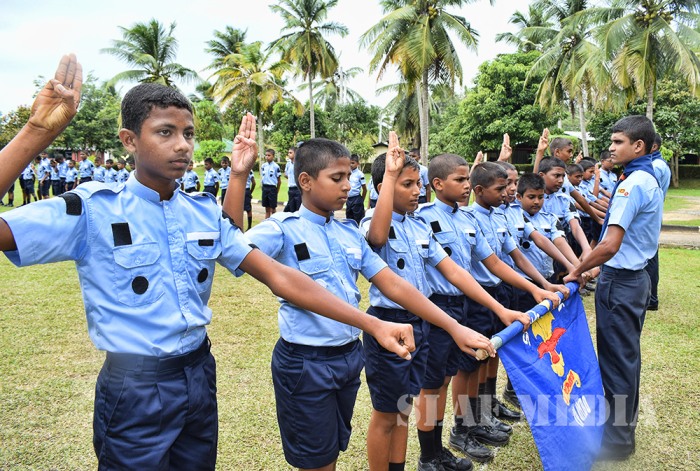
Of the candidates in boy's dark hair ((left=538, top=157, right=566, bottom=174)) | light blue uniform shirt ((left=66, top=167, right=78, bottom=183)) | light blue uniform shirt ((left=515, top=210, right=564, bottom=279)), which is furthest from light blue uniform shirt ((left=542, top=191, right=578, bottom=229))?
light blue uniform shirt ((left=66, top=167, right=78, bottom=183))

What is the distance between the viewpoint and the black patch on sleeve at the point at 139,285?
5.45 ft

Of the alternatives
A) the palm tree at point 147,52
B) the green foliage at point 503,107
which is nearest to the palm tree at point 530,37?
the green foliage at point 503,107

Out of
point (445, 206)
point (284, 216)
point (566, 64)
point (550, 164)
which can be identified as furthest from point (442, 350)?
point (566, 64)

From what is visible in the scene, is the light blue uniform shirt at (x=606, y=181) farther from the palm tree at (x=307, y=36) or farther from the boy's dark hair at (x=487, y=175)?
the palm tree at (x=307, y=36)

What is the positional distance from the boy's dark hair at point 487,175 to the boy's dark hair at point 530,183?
0.86 meters

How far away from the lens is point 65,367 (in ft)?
14.0

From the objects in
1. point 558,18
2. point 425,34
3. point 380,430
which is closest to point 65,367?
point 380,430

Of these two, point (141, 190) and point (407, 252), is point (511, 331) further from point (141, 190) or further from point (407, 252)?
point (141, 190)

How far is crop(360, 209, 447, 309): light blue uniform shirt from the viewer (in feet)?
9.37

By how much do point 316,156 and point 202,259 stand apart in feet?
2.84

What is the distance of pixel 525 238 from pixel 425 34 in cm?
1716

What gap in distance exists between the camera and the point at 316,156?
2.44 meters

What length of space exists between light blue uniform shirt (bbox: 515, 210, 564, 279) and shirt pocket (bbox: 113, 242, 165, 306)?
3.37m

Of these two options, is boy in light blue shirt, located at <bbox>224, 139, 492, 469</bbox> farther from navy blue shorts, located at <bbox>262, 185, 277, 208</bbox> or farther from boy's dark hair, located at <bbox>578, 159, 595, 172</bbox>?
navy blue shorts, located at <bbox>262, 185, 277, 208</bbox>
